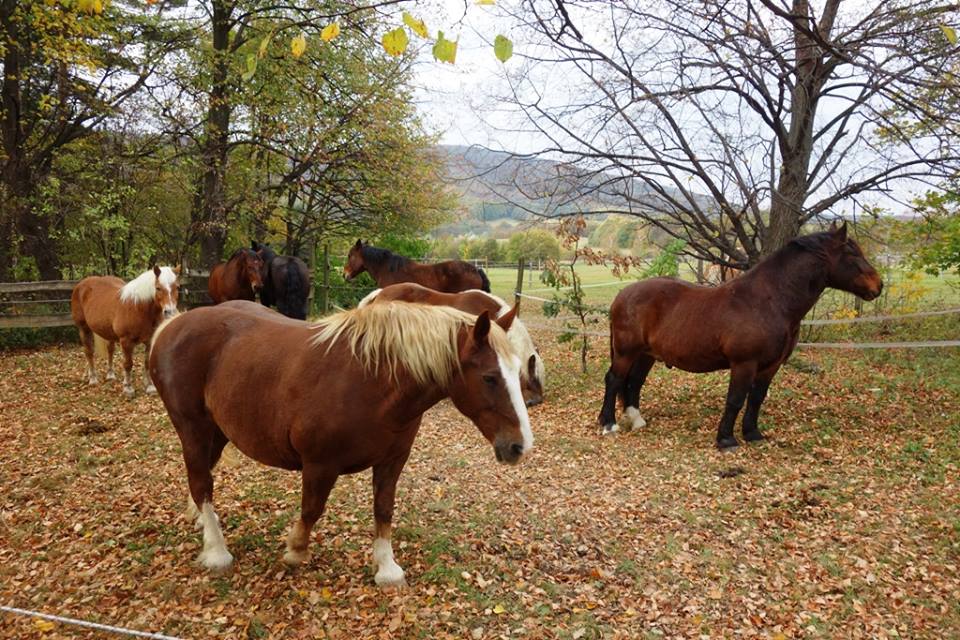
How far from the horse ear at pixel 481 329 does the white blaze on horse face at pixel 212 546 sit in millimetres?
2110

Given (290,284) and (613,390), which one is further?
(290,284)

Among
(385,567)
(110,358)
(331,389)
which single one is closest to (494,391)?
(331,389)

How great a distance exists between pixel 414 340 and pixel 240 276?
8.35 metres

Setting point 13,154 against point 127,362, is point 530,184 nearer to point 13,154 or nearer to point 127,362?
point 127,362

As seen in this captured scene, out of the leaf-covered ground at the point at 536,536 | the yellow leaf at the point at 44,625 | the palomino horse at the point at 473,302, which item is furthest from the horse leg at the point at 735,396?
the yellow leaf at the point at 44,625

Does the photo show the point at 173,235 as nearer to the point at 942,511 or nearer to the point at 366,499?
the point at 366,499

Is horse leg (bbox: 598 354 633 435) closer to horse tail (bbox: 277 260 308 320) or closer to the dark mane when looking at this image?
the dark mane

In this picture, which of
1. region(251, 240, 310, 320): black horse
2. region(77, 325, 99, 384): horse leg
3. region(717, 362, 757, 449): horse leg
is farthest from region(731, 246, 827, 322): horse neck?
region(77, 325, 99, 384): horse leg

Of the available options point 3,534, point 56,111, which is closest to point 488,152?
point 3,534

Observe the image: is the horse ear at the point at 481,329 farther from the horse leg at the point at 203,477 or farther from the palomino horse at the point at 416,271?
the palomino horse at the point at 416,271

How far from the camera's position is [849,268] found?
5957mm

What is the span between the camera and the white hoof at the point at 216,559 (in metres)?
3.45

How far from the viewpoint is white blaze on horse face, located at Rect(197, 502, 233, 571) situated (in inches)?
136

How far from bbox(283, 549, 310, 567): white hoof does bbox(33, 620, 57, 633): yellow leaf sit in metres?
1.15
